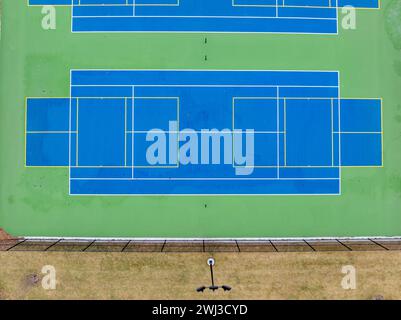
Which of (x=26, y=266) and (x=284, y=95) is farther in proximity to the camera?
(x=284, y=95)

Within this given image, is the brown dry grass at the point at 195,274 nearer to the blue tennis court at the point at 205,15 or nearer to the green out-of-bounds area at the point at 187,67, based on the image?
the green out-of-bounds area at the point at 187,67

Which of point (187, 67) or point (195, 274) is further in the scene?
point (187, 67)

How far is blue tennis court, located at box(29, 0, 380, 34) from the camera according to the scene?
749cm

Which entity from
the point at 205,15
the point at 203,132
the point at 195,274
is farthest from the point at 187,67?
the point at 195,274

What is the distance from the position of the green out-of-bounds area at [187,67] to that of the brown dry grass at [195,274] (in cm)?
56

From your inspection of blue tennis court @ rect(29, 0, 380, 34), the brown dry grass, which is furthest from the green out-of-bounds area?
the brown dry grass

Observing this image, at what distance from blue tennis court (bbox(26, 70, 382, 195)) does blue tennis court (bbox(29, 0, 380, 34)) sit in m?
1.10

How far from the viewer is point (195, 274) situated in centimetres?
715

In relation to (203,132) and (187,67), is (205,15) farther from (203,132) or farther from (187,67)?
(203,132)

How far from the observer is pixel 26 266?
7.09m

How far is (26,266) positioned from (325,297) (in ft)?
22.8

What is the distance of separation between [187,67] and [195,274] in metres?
4.96
